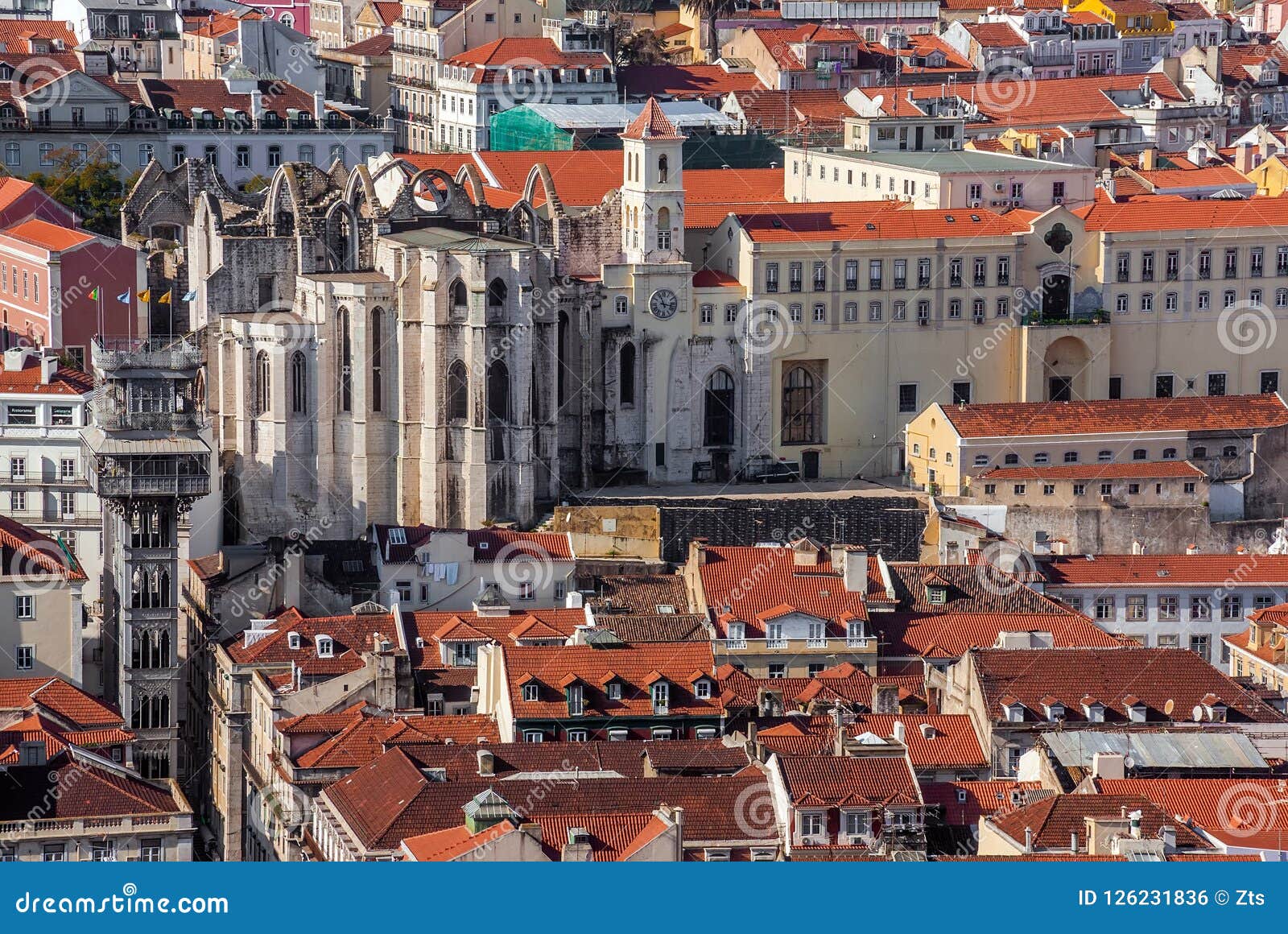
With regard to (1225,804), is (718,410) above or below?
above

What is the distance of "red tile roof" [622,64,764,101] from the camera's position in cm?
13975

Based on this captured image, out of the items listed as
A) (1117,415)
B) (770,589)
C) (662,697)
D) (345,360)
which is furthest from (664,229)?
(662,697)

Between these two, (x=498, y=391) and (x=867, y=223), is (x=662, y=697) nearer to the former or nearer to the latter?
(x=498, y=391)

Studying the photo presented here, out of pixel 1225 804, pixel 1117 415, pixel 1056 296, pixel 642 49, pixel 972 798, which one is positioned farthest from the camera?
pixel 642 49

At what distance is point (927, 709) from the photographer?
226 feet

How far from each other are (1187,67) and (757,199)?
177 feet

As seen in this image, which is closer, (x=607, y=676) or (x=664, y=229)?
(x=607, y=676)

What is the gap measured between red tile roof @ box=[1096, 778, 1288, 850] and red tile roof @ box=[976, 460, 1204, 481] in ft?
112

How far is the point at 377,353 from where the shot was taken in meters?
90.4

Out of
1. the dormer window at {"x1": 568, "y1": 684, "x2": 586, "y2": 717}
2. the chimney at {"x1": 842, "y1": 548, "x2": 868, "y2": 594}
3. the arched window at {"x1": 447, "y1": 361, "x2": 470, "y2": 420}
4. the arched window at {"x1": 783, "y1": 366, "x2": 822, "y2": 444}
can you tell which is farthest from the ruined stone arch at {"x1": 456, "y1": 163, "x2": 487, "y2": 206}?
the dormer window at {"x1": 568, "y1": 684, "x2": 586, "y2": 717}

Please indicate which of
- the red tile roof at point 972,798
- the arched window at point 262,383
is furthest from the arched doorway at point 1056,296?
the red tile roof at point 972,798

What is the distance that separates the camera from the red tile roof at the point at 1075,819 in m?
52.8

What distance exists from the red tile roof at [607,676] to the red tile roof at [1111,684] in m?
6.19

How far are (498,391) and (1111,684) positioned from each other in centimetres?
2667
